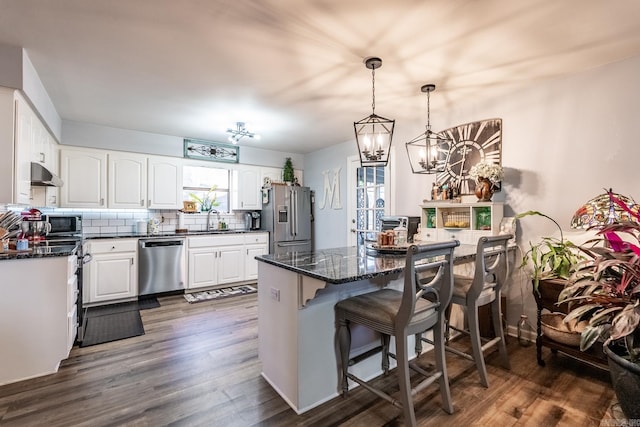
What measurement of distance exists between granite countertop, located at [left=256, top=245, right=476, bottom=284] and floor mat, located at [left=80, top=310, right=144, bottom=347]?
2.00 meters

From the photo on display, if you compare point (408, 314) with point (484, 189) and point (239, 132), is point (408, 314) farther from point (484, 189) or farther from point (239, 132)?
point (239, 132)

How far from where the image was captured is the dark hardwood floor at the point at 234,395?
5.86 ft

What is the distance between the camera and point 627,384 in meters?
1.21

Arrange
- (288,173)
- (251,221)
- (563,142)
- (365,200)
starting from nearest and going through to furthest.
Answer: (563,142), (365,200), (251,221), (288,173)

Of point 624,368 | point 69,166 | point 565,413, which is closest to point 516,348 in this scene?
point 565,413

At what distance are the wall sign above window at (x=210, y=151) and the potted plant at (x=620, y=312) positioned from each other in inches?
193

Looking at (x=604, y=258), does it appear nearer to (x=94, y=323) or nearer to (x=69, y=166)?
(x=94, y=323)

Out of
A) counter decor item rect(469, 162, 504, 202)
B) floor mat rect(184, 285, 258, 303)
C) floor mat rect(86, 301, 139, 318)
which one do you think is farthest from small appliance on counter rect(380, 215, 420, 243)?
floor mat rect(86, 301, 139, 318)

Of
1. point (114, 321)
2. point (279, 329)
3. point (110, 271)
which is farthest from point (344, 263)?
point (110, 271)

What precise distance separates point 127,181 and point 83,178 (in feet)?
1.63

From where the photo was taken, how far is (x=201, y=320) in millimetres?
3428

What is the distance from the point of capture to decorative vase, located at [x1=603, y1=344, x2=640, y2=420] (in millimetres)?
1179

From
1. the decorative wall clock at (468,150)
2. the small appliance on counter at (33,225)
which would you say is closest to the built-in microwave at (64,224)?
the small appliance on counter at (33,225)

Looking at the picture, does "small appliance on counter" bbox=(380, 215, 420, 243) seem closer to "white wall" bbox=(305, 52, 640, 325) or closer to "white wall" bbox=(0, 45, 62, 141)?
"white wall" bbox=(305, 52, 640, 325)
